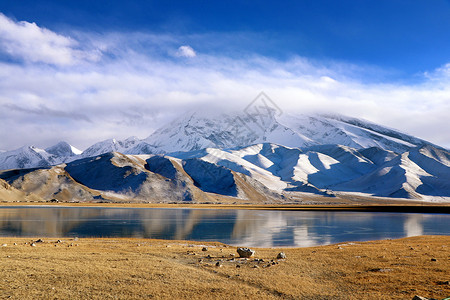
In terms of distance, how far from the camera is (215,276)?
2120cm

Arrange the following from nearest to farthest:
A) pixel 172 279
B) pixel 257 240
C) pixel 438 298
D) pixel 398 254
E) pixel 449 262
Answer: pixel 438 298
pixel 172 279
pixel 449 262
pixel 398 254
pixel 257 240

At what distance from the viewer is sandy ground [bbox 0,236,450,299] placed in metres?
17.3

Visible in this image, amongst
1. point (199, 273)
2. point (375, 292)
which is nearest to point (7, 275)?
point (199, 273)

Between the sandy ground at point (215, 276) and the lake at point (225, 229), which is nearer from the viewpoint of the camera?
the sandy ground at point (215, 276)

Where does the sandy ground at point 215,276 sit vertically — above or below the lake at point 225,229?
above

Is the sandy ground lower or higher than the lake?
higher

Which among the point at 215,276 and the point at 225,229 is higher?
the point at 215,276

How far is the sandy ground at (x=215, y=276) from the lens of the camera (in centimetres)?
1733

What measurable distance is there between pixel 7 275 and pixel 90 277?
13.1ft

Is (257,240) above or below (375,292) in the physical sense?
below

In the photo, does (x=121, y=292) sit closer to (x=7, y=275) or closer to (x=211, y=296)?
(x=211, y=296)

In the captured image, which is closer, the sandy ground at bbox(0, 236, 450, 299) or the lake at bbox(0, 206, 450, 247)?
the sandy ground at bbox(0, 236, 450, 299)

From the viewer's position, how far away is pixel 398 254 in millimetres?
30672

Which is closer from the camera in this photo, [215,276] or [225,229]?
[215,276]
